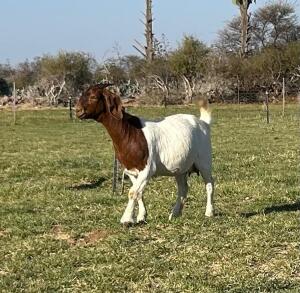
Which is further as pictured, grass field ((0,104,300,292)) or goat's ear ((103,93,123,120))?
goat's ear ((103,93,123,120))

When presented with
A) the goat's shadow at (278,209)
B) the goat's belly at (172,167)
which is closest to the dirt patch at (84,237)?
the goat's belly at (172,167)

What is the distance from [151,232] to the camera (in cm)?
891

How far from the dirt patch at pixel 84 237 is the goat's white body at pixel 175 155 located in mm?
376

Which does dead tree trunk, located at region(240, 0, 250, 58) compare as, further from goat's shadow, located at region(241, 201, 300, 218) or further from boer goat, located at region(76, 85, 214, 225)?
boer goat, located at region(76, 85, 214, 225)

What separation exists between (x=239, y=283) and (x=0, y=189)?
812 centimetres

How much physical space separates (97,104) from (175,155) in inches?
Result: 48.3

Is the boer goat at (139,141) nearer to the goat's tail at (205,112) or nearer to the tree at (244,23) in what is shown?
the goat's tail at (205,112)

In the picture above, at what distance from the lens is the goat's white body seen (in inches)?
362

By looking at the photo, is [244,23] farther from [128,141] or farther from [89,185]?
[128,141]

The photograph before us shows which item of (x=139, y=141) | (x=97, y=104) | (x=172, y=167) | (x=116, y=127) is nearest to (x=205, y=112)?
(x=172, y=167)

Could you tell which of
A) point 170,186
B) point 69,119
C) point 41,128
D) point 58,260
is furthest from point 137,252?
point 69,119

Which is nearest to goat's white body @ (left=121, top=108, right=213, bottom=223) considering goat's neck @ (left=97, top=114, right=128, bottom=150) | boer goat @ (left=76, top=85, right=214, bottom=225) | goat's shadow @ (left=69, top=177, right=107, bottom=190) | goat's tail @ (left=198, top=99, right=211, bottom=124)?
boer goat @ (left=76, top=85, right=214, bottom=225)

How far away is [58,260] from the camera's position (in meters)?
7.80

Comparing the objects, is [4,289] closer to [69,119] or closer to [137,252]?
[137,252]
